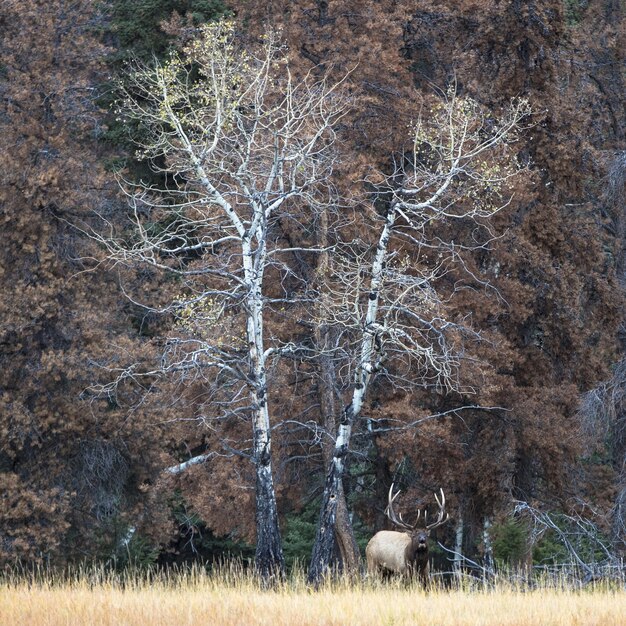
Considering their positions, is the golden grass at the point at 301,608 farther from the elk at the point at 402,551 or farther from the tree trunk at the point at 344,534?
the tree trunk at the point at 344,534

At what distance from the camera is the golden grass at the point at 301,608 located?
10.9 metres

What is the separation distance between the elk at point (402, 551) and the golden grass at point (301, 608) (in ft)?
10.6

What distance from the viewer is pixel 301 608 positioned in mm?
11656

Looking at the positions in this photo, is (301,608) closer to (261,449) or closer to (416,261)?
(261,449)

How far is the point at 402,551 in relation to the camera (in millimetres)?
16984

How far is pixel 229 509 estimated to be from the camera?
23125mm

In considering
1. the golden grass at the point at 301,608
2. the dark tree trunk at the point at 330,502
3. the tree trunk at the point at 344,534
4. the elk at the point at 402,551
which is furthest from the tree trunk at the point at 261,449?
the tree trunk at the point at 344,534

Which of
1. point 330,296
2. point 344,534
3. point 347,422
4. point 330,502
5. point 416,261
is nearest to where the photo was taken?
point 347,422

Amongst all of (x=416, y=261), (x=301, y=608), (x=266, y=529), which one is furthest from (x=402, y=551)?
(x=416, y=261)

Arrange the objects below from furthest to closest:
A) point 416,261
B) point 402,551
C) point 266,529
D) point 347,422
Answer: point 416,261 → point 347,422 → point 402,551 → point 266,529

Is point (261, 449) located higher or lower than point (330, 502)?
higher

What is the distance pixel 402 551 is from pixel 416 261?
6.57 metres

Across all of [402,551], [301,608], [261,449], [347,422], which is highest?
[347,422]

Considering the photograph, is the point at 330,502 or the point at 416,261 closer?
the point at 330,502
